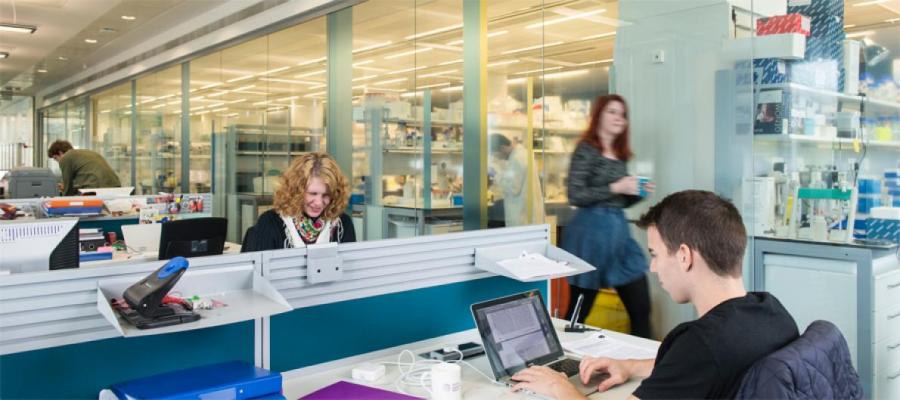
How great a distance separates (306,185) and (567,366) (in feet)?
4.91

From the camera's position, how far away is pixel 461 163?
5.11 meters

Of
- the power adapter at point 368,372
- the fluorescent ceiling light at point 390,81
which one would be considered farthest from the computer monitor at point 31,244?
the fluorescent ceiling light at point 390,81

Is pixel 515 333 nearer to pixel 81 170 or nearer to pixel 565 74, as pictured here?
pixel 565 74

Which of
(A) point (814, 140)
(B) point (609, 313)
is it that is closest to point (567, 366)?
(B) point (609, 313)

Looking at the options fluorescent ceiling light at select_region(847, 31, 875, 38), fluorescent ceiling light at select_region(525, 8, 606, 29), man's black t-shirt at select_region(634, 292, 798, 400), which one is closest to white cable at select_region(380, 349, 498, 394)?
man's black t-shirt at select_region(634, 292, 798, 400)

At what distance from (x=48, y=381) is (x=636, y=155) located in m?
3.42

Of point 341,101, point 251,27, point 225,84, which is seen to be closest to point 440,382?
point 341,101

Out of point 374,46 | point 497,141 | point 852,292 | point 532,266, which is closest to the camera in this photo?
point 532,266

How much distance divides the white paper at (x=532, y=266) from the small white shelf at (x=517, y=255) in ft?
0.04

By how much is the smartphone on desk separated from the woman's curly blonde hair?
1.16 m

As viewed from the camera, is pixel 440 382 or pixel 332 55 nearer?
pixel 440 382

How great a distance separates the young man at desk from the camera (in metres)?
1.35

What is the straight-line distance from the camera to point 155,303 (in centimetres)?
148

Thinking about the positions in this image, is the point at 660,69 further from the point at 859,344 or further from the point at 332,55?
the point at 332,55
